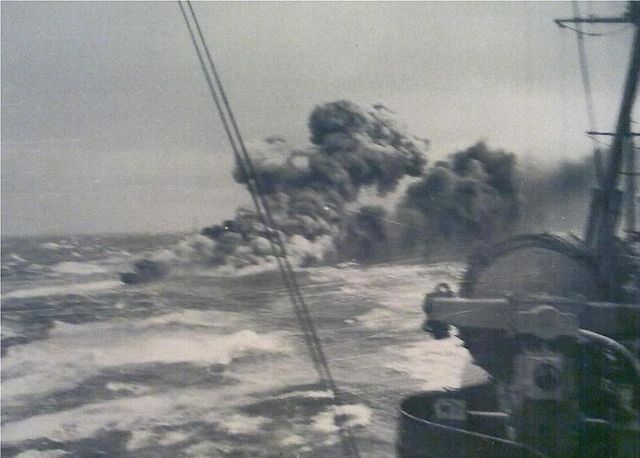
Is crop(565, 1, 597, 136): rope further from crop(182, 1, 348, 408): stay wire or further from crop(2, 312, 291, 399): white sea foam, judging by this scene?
crop(2, 312, 291, 399): white sea foam

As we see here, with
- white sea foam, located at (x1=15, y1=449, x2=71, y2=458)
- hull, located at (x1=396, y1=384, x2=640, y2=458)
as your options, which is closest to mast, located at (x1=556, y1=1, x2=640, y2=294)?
hull, located at (x1=396, y1=384, x2=640, y2=458)

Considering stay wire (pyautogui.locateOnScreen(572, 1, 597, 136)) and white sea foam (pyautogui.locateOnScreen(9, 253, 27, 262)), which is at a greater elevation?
stay wire (pyautogui.locateOnScreen(572, 1, 597, 136))

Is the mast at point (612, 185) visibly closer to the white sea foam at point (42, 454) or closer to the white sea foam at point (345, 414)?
the white sea foam at point (345, 414)

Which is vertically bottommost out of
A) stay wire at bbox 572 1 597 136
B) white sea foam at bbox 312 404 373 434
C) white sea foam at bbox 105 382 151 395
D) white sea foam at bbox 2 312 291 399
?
white sea foam at bbox 312 404 373 434

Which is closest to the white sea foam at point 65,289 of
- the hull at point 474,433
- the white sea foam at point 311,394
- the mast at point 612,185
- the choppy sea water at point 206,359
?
the choppy sea water at point 206,359

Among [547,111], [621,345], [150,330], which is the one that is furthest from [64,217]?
[621,345]

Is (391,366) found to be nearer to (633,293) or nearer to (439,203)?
(439,203)
